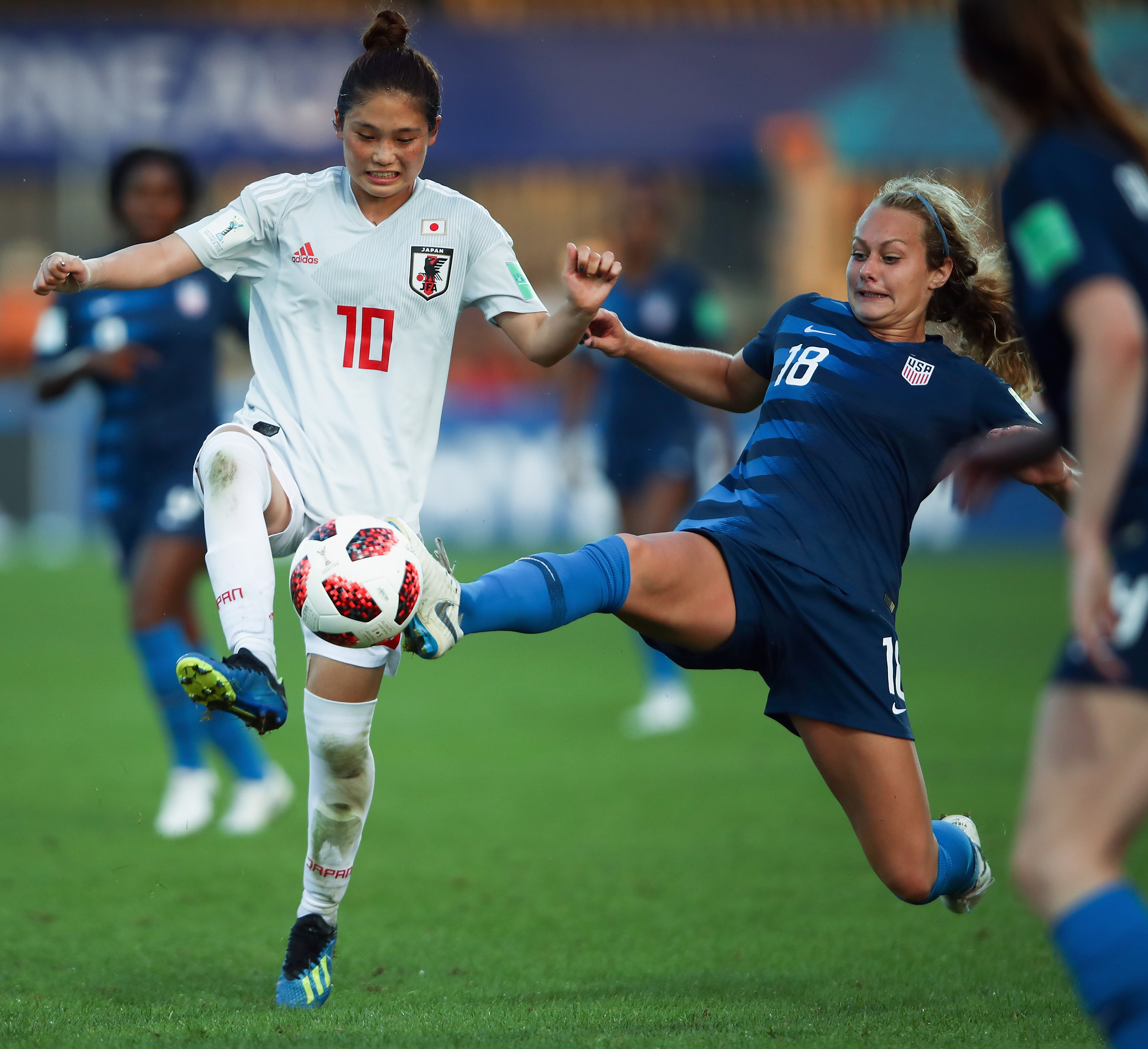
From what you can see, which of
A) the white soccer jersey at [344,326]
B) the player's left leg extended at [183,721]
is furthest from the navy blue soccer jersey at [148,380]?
the white soccer jersey at [344,326]

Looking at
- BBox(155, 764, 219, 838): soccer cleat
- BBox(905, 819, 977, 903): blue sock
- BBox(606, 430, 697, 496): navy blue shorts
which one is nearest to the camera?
BBox(905, 819, 977, 903): blue sock

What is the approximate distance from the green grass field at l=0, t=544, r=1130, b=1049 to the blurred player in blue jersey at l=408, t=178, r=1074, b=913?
1.51 feet

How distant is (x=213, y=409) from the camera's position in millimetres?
6523

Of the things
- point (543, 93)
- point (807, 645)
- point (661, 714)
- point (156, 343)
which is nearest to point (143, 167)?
point (156, 343)

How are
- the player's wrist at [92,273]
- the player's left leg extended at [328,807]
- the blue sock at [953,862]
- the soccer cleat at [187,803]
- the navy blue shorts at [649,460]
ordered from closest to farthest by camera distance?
1. the player's wrist at [92,273]
2. the player's left leg extended at [328,807]
3. the blue sock at [953,862]
4. the soccer cleat at [187,803]
5. the navy blue shorts at [649,460]

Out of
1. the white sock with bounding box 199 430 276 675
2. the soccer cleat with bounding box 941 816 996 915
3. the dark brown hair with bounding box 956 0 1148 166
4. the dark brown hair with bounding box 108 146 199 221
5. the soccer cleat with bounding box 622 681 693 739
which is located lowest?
the soccer cleat with bounding box 622 681 693 739

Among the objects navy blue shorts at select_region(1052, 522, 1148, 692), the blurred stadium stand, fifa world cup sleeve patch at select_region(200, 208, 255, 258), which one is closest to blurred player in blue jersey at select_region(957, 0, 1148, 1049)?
navy blue shorts at select_region(1052, 522, 1148, 692)

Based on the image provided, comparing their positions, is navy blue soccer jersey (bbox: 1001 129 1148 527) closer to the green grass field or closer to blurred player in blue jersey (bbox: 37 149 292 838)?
the green grass field

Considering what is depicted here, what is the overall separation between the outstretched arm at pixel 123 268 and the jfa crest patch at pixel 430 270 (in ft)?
1.73

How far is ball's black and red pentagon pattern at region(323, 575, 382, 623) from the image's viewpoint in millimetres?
3105

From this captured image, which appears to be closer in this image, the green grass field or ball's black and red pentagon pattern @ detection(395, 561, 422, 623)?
ball's black and red pentagon pattern @ detection(395, 561, 422, 623)

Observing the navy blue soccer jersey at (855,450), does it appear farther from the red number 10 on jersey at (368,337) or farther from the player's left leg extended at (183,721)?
the player's left leg extended at (183,721)

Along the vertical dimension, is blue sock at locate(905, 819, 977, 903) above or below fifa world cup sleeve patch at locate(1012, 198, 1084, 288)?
below

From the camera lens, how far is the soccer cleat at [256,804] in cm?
615
